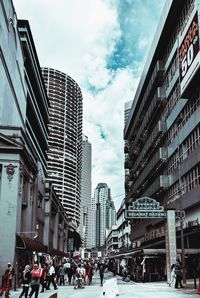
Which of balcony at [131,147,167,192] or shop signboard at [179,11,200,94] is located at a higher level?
shop signboard at [179,11,200,94]

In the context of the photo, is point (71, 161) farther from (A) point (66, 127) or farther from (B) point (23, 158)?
(B) point (23, 158)

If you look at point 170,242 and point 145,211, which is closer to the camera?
point 170,242

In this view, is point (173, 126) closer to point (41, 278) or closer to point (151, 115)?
point (151, 115)

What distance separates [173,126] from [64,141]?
5448 inches

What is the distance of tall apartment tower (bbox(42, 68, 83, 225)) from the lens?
17612 centimetres

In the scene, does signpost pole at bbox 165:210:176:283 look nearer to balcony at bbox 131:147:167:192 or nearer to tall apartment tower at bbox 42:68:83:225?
balcony at bbox 131:147:167:192

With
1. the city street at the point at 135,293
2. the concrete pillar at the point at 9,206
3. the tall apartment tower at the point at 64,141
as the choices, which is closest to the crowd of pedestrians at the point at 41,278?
the city street at the point at 135,293

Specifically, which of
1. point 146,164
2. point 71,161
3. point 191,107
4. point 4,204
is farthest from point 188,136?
point 71,161

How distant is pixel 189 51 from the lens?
124 ft

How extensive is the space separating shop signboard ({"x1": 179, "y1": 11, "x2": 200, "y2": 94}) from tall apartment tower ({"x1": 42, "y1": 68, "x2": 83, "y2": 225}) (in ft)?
431

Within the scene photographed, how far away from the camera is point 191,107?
39312 mm

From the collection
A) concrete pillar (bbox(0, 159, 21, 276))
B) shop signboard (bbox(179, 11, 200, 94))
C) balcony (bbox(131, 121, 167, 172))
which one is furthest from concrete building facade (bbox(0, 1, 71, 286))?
shop signboard (bbox(179, 11, 200, 94))

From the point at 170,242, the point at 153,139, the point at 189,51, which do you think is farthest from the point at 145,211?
the point at 153,139

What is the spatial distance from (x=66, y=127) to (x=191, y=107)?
14918 centimetres
